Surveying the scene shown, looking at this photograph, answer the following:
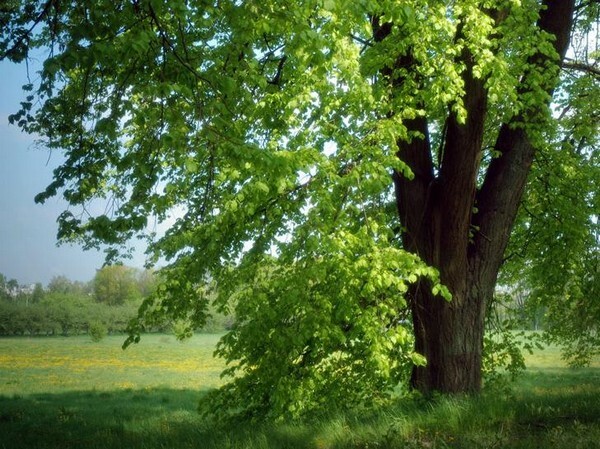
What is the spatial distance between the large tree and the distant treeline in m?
5.89

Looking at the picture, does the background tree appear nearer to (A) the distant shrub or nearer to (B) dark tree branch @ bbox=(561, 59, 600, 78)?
(A) the distant shrub

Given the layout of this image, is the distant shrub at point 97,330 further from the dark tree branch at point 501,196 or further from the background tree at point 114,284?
the dark tree branch at point 501,196

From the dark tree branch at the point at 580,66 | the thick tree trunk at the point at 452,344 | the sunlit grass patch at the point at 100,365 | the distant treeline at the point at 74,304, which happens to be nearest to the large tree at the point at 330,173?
the thick tree trunk at the point at 452,344

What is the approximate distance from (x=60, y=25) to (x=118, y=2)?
108 centimetres

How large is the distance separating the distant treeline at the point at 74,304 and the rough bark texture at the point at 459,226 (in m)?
7.09

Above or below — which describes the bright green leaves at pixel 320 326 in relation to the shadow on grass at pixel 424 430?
above

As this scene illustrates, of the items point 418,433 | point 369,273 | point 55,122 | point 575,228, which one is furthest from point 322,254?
point 575,228

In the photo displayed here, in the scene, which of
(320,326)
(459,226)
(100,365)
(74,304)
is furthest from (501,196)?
(100,365)

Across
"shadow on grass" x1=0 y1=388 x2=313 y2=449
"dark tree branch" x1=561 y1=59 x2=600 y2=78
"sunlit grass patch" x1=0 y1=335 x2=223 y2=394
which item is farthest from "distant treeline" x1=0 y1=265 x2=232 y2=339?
"dark tree branch" x1=561 y1=59 x2=600 y2=78

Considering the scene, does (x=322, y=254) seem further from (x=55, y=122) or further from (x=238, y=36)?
(x=55, y=122)

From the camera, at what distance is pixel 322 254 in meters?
7.41

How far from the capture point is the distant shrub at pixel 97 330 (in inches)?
608

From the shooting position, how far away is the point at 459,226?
8258 millimetres

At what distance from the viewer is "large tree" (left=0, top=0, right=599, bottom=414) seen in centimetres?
597
